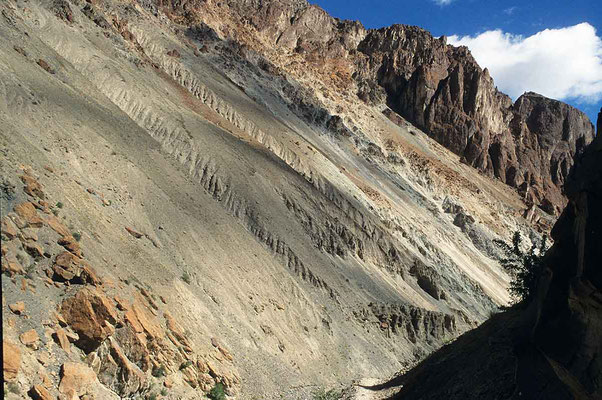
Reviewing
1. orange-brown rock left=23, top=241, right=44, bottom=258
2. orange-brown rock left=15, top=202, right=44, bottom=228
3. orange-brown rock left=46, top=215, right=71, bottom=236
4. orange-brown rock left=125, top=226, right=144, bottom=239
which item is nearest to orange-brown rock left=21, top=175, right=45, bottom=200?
orange-brown rock left=46, top=215, right=71, bottom=236

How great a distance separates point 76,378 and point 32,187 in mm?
6981

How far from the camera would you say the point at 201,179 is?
3045 cm

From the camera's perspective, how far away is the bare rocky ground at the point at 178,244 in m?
12.2

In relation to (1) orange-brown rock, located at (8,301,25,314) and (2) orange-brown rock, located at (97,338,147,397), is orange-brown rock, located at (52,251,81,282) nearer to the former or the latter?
(1) orange-brown rock, located at (8,301,25,314)

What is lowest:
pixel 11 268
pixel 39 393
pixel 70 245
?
pixel 39 393

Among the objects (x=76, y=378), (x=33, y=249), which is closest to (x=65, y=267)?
(x=33, y=249)

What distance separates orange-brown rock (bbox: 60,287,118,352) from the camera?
11.4 m

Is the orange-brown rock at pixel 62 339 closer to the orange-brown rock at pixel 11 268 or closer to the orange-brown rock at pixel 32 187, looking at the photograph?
the orange-brown rock at pixel 11 268

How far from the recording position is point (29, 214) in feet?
43.9

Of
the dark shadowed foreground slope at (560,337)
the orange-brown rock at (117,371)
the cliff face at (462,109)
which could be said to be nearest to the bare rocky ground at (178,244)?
the orange-brown rock at (117,371)

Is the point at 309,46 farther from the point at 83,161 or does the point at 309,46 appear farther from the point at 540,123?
the point at 83,161

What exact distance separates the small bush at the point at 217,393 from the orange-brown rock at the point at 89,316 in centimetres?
392

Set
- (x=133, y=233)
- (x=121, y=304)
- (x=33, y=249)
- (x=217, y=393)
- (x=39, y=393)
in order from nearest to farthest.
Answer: (x=39, y=393) → (x=33, y=249) → (x=121, y=304) → (x=217, y=393) → (x=133, y=233)

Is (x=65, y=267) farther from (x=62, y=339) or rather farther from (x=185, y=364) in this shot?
(x=185, y=364)
